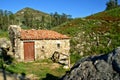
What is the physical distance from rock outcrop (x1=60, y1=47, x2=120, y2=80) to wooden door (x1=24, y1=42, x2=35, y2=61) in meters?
15.8

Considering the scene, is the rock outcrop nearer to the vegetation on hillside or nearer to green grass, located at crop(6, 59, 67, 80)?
green grass, located at crop(6, 59, 67, 80)

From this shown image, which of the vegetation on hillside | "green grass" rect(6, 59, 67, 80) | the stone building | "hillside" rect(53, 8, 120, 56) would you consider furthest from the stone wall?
the vegetation on hillside

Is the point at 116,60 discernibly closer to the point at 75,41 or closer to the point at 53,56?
the point at 53,56

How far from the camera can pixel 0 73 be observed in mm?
20156

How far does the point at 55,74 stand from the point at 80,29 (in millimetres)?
19200

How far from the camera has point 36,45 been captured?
29172 millimetres

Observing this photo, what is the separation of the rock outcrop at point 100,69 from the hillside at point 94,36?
62.7 ft

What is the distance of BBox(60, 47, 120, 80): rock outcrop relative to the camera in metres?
11.7

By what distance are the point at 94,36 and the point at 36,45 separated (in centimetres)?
1241

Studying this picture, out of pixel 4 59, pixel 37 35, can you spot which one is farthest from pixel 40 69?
pixel 37 35

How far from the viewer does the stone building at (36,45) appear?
28391 millimetres

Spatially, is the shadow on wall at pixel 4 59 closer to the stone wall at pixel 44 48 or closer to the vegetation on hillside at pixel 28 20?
the stone wall at pixel 44 48

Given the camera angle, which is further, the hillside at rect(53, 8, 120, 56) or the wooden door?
the hillside at rect(53, 8, 120, 56)

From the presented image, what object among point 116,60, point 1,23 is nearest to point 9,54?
point 116,60
